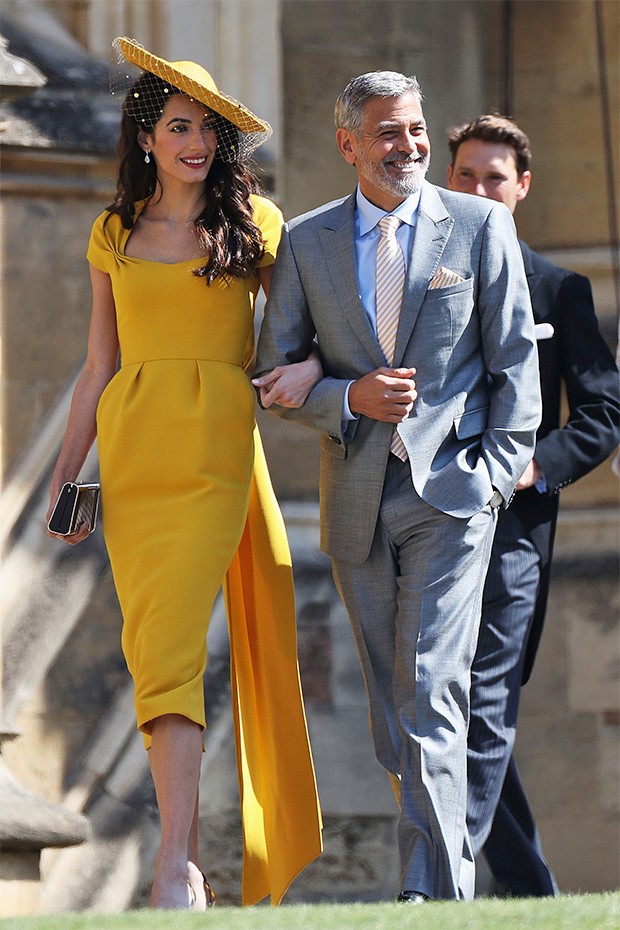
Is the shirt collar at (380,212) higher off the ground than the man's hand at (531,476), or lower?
higher

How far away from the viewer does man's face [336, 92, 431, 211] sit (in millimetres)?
4465

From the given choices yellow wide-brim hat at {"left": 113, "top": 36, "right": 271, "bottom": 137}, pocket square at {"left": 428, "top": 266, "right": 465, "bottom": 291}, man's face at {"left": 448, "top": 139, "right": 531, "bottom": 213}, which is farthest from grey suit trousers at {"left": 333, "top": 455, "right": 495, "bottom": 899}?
man's face at {"left": 448, "top": 139, "right": 531, "bottom": 213}

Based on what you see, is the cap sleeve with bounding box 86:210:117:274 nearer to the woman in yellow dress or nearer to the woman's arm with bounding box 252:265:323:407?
the woman in yellow dress

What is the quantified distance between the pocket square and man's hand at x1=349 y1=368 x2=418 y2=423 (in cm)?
21

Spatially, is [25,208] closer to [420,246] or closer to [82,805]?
[82,805]

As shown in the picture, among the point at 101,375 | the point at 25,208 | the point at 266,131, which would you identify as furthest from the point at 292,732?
the point at 25,208

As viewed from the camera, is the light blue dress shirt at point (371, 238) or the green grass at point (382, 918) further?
the light blue dress shirt at point (371, 238)

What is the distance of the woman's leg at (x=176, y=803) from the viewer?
170 inches

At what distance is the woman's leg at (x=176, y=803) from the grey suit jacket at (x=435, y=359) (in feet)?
1.79

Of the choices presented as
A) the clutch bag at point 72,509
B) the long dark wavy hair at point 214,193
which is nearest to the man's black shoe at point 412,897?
the clutch bag at point 72,509

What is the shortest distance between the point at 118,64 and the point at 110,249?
0.51 meters

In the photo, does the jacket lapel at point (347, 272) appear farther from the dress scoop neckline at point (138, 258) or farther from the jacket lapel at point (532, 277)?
the jacket lapel at point (532, 277)

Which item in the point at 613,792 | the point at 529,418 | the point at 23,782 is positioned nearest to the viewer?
the point at 529,418

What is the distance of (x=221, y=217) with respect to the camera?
15.4ft
